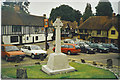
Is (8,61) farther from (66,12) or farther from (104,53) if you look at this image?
(104,53)

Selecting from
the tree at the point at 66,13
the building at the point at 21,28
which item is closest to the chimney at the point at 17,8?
the building at the point at 21,28

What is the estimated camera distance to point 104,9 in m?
10.0

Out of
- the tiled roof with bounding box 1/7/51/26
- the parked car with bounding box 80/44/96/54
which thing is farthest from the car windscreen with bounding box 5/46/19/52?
the parked car with bounding box 80/44/96/54

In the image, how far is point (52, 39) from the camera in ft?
34.3

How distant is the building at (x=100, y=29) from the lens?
10.0 m

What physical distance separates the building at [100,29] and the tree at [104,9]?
32 centimetres

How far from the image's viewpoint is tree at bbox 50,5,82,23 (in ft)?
33.4

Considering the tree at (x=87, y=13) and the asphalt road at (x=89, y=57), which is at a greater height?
the tree at (x=87, y=13)

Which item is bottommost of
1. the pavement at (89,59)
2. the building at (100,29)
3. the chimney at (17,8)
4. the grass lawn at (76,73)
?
the grass lawn at (76,73)

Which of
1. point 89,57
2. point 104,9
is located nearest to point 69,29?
point 89,57

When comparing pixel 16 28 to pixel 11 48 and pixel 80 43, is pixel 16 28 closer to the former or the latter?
pixel 11 48

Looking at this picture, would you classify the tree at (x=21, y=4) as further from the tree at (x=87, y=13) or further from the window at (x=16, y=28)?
the tree at (x=87, y=13)

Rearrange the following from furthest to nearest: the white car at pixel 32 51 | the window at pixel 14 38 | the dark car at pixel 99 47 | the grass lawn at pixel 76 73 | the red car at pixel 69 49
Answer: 1. the dark car at pixel 99 47
2. the red car at pixel 69 49
3. the white car at pixel 32 51
4. the window at pixel 14 38
5. the grass lawn at pixel 76 73

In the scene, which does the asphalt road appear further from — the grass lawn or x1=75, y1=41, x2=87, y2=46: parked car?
the grass lawn
